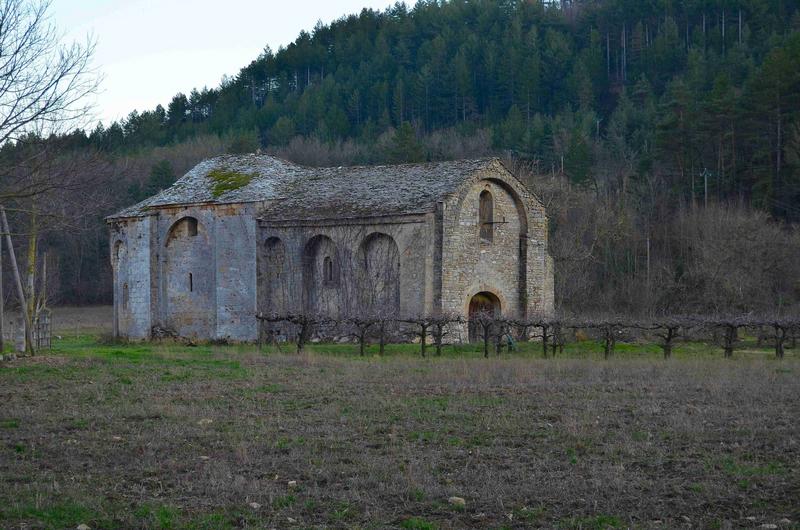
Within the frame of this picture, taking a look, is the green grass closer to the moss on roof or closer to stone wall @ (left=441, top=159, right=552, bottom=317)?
stone wall @ (left=441, top=159, right=552, bottom=317)

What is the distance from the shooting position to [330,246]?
37031 mm

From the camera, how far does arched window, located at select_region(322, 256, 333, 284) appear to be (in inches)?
1463

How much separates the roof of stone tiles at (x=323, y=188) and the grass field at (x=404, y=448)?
12.5 m

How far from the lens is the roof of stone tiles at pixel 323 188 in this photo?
35.5 meters

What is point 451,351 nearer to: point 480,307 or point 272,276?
point 480,307

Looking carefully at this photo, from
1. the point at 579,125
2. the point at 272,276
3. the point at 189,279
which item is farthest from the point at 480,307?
the point at 579,125

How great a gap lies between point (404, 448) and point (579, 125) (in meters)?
73.2

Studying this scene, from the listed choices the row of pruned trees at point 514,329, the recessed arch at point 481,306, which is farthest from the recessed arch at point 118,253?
the recessed arch at point 481,306

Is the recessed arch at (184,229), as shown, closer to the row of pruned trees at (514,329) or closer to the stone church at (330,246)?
the stone church at (330,246)

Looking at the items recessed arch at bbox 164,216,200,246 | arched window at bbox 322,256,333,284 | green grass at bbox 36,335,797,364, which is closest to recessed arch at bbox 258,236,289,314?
arched window at bbox 322,256,333,284

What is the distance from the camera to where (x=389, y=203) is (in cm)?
3550

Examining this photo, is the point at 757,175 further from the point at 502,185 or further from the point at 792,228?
the point at 502,185

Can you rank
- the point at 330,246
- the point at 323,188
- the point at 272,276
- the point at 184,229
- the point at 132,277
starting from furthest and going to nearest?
the point at 132,277 < the point at 184,229 < the point at 323,188 < the point at 272,276 < the point at 330,246

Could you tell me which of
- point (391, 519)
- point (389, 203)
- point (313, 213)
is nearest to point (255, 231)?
point (313, 213)
